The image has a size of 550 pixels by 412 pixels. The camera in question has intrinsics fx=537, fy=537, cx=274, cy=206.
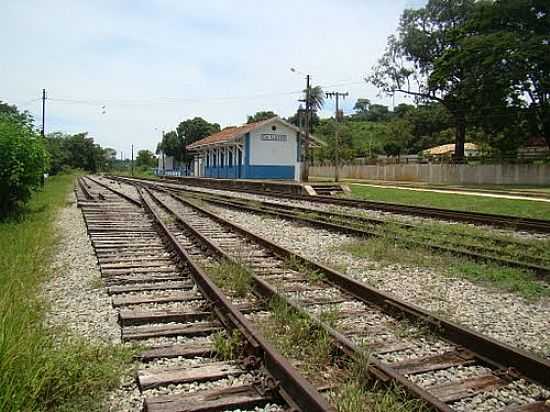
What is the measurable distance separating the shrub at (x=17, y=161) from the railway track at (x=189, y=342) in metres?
6.90

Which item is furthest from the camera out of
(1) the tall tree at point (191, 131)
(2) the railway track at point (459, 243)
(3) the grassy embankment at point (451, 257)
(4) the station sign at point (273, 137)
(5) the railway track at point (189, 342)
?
(1) the tall tree at point (191, 131)

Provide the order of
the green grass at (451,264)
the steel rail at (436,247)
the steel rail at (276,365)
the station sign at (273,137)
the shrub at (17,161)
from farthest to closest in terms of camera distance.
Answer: the station sign at (273,137), the shrub at (17,161), the steel rail at (436,247), the green grass at (451,264), the steel rail at (276,365)

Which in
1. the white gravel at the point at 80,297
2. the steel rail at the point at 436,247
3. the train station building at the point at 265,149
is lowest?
the white gravel at the point at 80,297

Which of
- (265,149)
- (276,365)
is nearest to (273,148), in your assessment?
(265,149)

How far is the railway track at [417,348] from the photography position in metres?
3.38

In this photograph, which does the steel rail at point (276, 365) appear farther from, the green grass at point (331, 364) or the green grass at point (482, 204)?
the green grass at point (482, 204)

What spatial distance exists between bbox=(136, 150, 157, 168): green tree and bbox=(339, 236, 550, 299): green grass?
377ft

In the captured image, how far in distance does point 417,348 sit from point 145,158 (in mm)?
123652

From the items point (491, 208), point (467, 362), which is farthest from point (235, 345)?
point (491, 208)

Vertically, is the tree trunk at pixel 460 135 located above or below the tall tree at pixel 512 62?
below

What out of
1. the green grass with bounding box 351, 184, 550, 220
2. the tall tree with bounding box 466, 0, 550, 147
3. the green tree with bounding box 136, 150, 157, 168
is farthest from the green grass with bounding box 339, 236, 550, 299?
the green tree with bounding box 136, 150, 157, 168

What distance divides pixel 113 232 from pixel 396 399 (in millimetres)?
8880

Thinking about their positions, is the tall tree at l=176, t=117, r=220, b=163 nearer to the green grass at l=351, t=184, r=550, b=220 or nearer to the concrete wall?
the concrete wall

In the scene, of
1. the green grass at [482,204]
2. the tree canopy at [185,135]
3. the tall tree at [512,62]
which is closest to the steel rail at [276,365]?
the green grass at [482,204]
